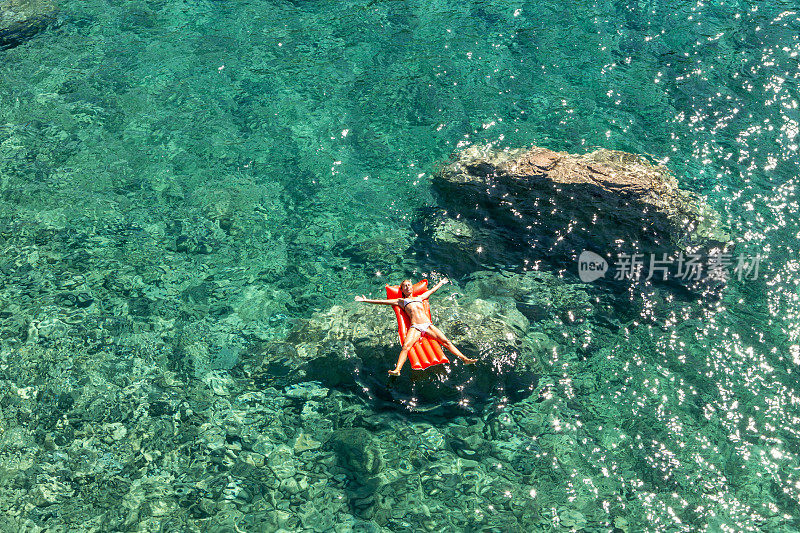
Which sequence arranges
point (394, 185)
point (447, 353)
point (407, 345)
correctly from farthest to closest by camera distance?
point (394, 185), point (447, 353), point (407, 345)

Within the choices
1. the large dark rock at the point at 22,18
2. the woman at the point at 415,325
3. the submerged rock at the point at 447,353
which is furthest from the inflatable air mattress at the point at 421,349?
the large dark rock at the point at 22,18

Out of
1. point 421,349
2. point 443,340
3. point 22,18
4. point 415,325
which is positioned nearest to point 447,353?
point 443,340

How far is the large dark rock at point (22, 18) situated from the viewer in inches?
628

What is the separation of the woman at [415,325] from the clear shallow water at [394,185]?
1.04m

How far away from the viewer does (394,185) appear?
12.7 metres

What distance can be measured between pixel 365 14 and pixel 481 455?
12239 millimetres

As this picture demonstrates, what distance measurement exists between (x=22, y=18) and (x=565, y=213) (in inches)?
579

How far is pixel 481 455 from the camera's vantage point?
8.60 m

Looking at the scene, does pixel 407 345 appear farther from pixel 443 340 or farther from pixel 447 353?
pixel 447 353

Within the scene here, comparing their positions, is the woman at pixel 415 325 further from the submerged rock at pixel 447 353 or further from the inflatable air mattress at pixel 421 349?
the submerged rock at pixel 447 353

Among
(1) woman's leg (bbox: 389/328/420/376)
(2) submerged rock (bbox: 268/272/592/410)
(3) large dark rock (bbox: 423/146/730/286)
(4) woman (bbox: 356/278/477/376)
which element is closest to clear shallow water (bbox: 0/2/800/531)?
(2) submerged rock (bbox: 268/272/592/410)

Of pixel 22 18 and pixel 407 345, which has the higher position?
pixel 22 18

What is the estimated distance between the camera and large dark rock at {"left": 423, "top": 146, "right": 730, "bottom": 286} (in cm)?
1125

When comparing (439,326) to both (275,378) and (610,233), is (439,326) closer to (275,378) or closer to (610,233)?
(275,378)
